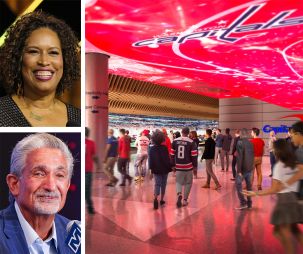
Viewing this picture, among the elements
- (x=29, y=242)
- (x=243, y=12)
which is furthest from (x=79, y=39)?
(x=243, y=12)

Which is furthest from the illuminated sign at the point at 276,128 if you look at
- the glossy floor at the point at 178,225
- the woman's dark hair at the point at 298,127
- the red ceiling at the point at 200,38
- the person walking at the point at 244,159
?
the woman's dark hair at the point at 298,127

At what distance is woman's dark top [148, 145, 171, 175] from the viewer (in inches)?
184

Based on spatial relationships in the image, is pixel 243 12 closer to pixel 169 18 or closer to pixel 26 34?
pixel 169 18

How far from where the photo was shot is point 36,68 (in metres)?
1.88

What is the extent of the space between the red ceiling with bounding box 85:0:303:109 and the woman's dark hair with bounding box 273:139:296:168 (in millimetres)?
1478

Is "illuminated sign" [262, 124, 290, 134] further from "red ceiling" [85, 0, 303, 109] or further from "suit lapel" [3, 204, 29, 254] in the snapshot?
A: "suit lapel" [3, 204, 29, 254]

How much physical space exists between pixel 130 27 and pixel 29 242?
2.92 metres

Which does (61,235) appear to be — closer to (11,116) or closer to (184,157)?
(11,116)

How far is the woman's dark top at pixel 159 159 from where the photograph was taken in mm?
4684

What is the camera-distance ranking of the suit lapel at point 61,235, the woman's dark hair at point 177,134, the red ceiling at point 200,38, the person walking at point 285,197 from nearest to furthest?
the suit lapel at point 61,235
the person walking at point 285,197
the red ceiling at point 200,38
the woman's dark hair at point 177,134

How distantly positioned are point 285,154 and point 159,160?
Answer: 8.12ft

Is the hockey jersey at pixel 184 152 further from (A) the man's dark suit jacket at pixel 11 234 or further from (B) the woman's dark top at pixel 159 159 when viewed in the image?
(A) the man's dark suit jacket at pixel 11 234

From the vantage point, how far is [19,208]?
198 centimetres

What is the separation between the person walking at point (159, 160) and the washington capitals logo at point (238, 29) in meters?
1.44
